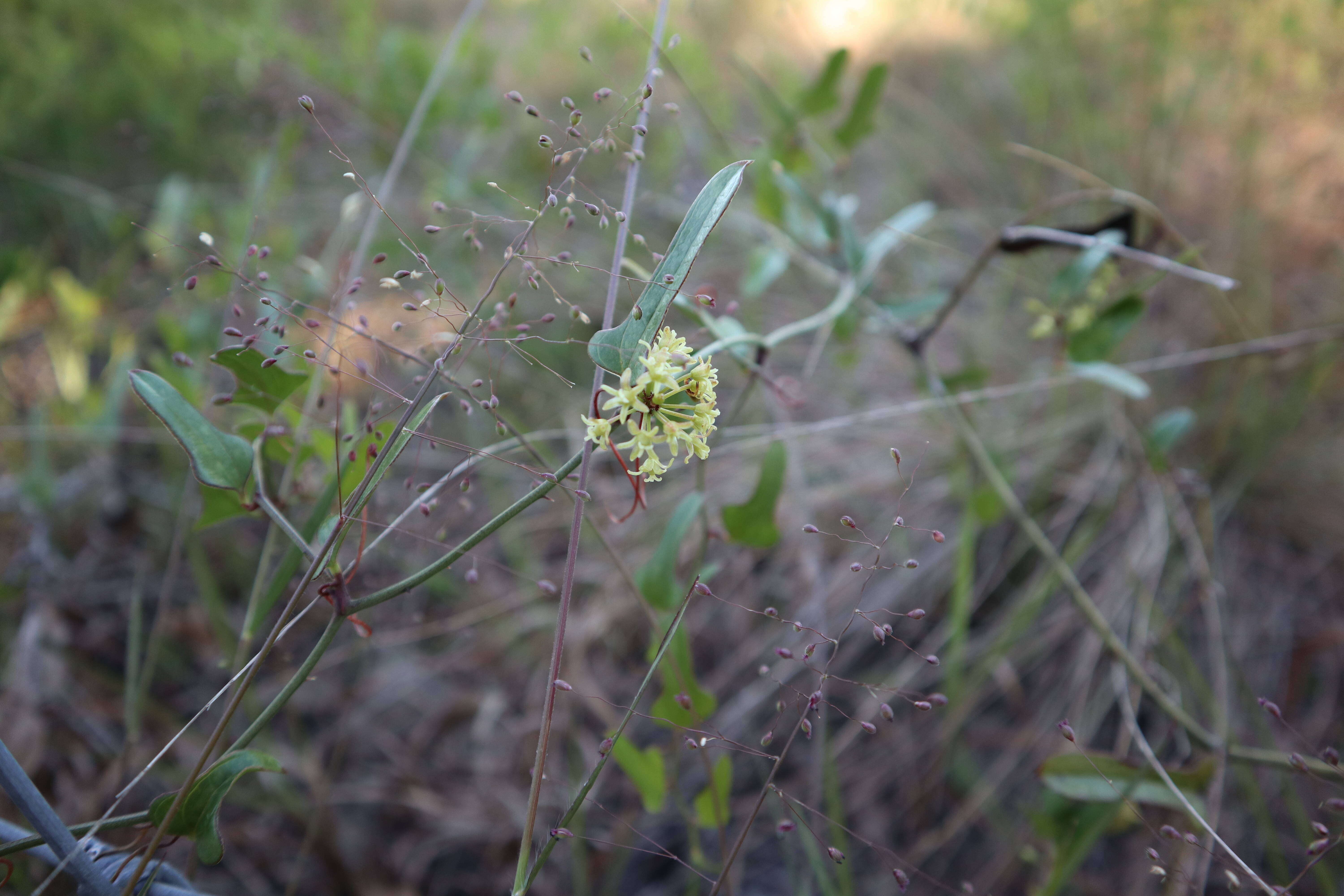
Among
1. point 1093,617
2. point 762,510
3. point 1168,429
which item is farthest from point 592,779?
point 1168,429

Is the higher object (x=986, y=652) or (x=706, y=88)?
(x=706, y=88)

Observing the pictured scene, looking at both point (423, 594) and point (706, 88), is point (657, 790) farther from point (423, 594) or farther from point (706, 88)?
point (706, 88)

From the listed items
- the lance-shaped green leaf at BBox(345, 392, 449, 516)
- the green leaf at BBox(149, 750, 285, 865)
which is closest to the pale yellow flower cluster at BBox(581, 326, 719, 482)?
the lance-shaped green leaf at BBox(345, 392, 449, 516)

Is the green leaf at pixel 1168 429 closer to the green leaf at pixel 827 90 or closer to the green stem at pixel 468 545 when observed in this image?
the green leaf at pixel 827 90

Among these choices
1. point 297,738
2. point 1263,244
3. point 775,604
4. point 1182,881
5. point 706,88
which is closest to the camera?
point 1182,881

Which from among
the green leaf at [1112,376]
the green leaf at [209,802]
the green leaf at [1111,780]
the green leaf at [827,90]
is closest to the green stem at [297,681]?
the green leaf at [209,802]

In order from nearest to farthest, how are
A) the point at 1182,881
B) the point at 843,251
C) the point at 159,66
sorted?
the point at 1182,881 → the point at 843,251 → the point at 159,66

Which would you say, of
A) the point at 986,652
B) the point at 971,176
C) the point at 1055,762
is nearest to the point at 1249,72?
the point at 971,176

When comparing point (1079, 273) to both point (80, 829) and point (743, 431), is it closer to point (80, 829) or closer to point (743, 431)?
point (743, 431)
